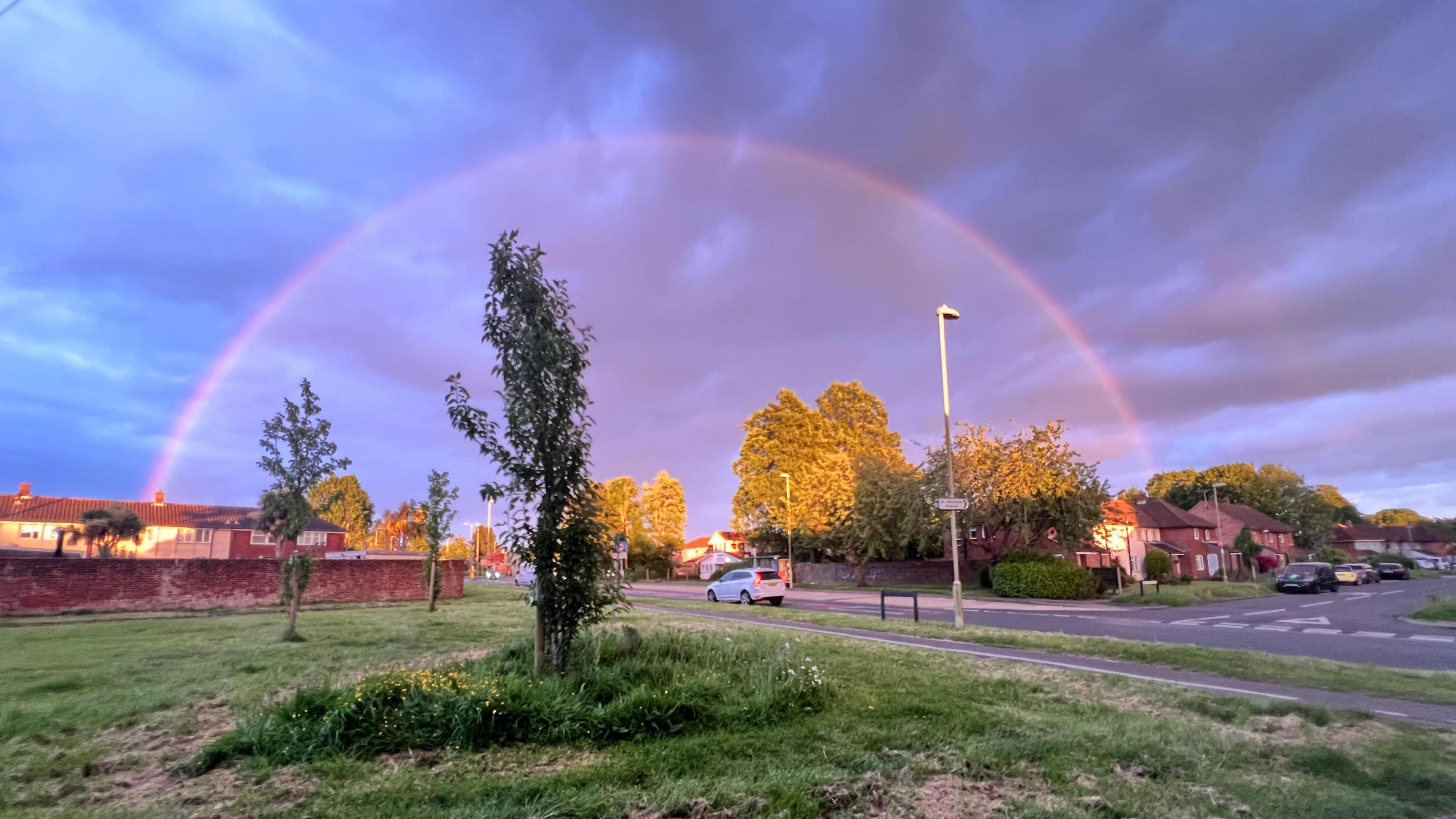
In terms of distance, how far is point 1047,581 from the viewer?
37.2m

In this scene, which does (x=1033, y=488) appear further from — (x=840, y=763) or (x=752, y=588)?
(x=840, y=763)

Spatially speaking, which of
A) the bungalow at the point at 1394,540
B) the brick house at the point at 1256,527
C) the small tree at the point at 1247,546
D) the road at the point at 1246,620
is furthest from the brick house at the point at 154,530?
the bungalow at the point at 1394,540

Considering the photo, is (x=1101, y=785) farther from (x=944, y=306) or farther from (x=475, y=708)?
(x=944, y=306)

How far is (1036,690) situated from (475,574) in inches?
3578

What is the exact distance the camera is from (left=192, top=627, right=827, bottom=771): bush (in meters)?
6.54

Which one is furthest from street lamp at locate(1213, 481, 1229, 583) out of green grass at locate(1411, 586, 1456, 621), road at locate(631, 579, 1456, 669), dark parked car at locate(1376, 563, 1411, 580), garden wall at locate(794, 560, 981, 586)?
green grass at locate(1411, 586, 1456, 621)

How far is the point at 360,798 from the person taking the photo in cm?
526

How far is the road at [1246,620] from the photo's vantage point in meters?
16.5

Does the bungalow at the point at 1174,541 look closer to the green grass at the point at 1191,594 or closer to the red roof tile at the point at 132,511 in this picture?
the green grass at the point at 1191,594

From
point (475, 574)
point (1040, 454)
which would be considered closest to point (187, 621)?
point (1040, 454)

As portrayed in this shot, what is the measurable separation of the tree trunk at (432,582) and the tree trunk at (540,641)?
19843mm

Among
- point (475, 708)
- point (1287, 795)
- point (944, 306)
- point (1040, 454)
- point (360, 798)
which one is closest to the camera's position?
point (360, 798)

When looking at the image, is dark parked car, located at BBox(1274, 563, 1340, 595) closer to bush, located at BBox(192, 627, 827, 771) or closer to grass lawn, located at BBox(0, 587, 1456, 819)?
grass lawn, located at BBox(0, 587, 1456, 819)

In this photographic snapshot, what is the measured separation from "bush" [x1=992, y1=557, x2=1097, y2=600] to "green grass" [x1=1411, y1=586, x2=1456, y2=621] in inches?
488
